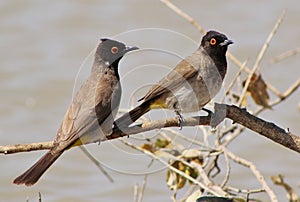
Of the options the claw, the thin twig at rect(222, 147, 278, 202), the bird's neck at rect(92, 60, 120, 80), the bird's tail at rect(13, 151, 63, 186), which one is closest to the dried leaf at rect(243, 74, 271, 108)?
the thin twig at rect(222, 147, 278, 202)

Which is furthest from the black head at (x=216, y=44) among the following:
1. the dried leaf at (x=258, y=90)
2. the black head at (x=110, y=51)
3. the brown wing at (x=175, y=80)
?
the dried leaf at (x=258, y=90)

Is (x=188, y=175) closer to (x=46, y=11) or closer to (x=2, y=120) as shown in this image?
(x=2, y=120)

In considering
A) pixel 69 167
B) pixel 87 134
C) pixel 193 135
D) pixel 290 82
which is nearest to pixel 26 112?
pixel 69 167

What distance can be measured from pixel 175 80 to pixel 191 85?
15 centimetres

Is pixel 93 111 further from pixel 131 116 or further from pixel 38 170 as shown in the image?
pixel 38 170

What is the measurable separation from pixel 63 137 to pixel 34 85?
5156mm

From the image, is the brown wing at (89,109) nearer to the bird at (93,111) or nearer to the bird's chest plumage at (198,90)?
the bird at (93,111)

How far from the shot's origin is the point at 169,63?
378 inches

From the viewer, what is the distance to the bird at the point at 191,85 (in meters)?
5.79

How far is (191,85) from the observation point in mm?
5898

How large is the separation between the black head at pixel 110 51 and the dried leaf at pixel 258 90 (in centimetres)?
155

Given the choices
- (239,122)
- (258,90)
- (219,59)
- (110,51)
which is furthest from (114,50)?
(258,90)

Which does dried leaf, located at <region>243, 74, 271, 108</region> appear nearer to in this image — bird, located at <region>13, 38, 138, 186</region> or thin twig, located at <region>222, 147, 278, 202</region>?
thin twig, located at <region>222, 147, 278, 202</region>

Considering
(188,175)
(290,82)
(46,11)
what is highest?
(46,11)
